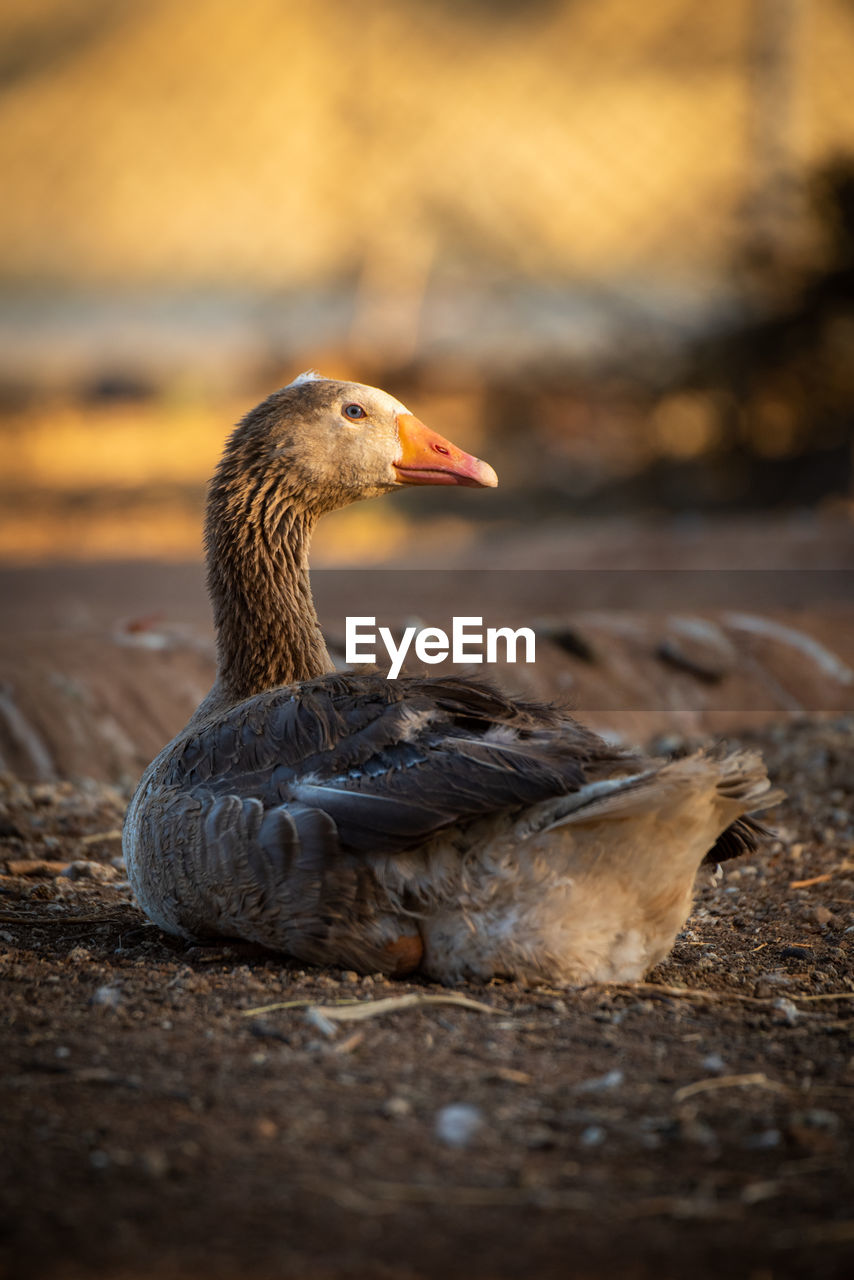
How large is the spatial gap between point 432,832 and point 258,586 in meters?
1.59

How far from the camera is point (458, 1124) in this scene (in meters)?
2.63

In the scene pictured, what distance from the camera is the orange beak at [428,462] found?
4.86 metres

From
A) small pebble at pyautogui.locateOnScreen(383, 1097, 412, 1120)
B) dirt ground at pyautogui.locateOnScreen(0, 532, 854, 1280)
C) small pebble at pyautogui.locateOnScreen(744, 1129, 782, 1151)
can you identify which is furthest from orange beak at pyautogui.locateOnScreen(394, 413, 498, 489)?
small pebble at pyautogui.locateOnScreen(744, 1129, 782, 1151)

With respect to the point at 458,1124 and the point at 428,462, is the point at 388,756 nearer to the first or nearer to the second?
the point at 458,1124

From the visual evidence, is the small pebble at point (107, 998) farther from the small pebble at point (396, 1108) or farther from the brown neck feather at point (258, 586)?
the brown neck feather at point (258, 586)

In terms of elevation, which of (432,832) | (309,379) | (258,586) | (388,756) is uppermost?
(309,379)

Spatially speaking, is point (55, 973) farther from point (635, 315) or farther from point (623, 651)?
point (635, 315)

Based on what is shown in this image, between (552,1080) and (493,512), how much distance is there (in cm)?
1444

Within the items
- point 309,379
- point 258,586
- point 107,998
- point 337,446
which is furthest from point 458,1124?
point 309,379

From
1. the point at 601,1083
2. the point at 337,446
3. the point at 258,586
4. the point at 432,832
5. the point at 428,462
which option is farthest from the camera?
the point at 428,462

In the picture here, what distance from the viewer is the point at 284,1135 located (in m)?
2.60

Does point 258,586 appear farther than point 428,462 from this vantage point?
No

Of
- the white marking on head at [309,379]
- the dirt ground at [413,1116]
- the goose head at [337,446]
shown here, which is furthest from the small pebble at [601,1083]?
the white marking on head at [309,379]

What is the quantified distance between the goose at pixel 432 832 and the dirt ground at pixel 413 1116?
0.13 metres
